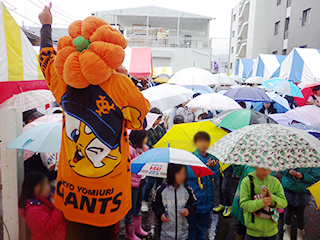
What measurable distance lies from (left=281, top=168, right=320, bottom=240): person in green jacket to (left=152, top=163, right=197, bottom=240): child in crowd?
5.05ft

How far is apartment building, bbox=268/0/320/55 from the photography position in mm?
19419

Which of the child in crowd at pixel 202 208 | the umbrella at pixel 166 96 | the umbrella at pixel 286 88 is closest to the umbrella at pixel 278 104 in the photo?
the umbrella at pixel 286 88

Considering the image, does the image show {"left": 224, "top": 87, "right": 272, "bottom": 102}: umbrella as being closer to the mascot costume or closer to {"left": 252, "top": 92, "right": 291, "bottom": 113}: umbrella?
{"left": 252, "top": 92, "right": 291, "bottom": 113}: umbrella

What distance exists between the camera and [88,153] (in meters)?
1.95

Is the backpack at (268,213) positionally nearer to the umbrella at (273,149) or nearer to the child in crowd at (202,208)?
the child in crowd at (202,208)

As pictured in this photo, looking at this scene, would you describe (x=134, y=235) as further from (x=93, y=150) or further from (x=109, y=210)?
(x=93, y=150)

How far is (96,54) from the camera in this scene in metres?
1.81

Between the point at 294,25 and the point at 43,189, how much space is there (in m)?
25.5

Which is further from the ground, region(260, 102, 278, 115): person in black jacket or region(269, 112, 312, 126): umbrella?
region(269, 112, 312, 126): umbrella

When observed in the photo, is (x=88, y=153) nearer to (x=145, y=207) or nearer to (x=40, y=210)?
(x=40, y=210)

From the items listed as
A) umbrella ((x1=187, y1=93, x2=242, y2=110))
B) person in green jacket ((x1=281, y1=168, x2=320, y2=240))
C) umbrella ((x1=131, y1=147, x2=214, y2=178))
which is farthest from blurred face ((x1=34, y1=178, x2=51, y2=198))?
umbrella ((x1=187, y1=93, x2=242, y2=110))

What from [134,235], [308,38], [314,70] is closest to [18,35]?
[134,235]

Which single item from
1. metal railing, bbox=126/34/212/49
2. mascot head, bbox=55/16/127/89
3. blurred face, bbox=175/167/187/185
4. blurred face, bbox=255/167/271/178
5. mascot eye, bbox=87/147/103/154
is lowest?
blurred face, bbox=175/167/187/185

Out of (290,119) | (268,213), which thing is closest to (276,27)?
(290,119)
